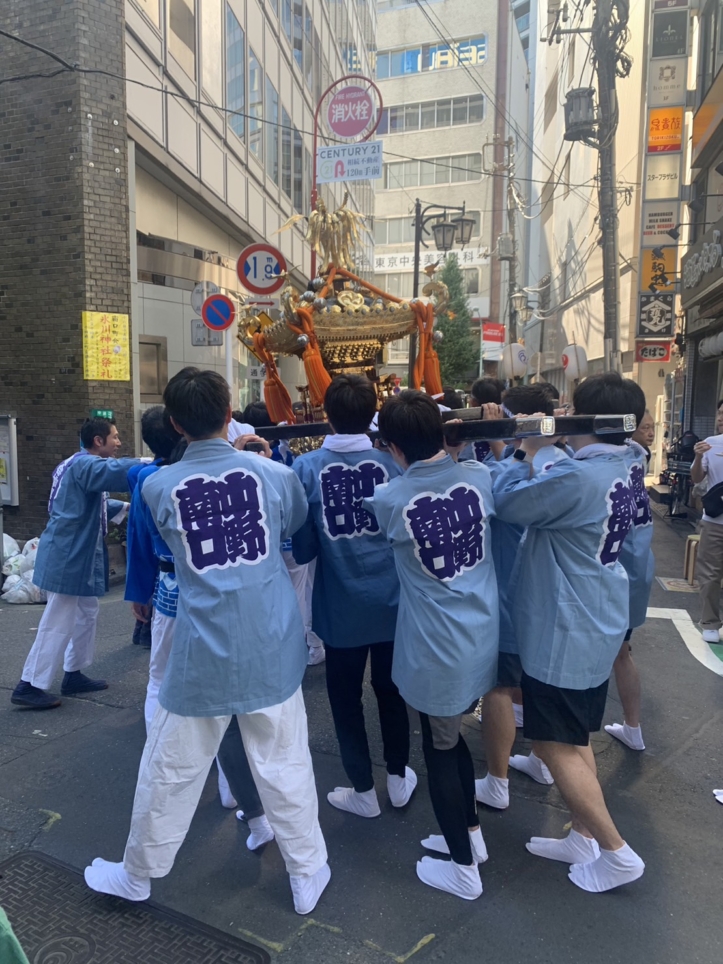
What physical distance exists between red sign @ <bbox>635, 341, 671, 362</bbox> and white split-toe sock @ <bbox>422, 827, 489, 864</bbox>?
13.2m

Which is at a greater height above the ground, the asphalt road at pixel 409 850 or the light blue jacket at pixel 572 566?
the light blue jacket at pixel 572 566

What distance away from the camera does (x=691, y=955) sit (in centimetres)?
240

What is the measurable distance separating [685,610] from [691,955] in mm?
4852

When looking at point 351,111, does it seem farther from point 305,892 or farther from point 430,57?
point 430,57

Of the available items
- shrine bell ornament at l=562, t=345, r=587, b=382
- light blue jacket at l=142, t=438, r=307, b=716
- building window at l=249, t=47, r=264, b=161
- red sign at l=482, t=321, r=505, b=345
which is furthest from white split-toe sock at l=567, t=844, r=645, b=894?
red sign at l=482, t=321, r=505, b=345

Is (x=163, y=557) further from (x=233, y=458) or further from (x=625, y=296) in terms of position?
(x=625, y=296)

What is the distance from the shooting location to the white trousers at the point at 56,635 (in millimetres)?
4328

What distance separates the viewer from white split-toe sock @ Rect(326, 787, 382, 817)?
10.6 ft

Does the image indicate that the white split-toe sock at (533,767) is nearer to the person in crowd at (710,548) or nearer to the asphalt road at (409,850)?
the asphalt road at (409,850)

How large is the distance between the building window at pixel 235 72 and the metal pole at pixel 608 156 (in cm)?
607

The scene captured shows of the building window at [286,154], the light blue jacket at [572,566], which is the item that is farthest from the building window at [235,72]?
the light blue jacket at [572,566]

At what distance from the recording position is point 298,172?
1834 cm

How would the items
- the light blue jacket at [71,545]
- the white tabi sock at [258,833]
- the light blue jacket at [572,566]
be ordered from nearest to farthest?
the light blue jacket at [572,566] < the white tabi sock at [258,833] < the light blue jacket at [71,545]

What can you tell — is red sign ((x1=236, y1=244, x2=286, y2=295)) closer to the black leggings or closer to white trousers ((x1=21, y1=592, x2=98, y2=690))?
white trousers ((x1=21, y1=592, x2=98, y2=690))
